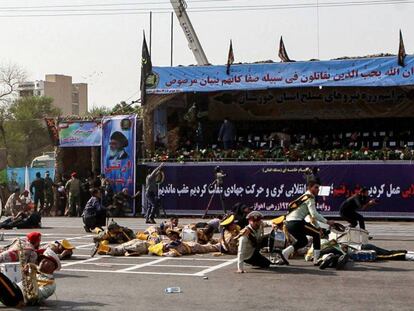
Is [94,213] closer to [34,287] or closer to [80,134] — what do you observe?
[34,287]

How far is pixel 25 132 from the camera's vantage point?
73.4 metres

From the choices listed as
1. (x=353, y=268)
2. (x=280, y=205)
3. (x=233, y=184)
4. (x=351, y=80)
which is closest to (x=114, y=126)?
(x=233, y=184)

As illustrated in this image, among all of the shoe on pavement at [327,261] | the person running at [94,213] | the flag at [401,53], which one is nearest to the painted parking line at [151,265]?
the shoe on pavement at [327,261]

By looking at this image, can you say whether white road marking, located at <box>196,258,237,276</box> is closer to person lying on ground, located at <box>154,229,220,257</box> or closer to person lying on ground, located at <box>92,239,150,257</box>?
person lying on ground, located at <box>154,229,220,257</box>

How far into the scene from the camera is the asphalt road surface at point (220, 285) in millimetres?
10055

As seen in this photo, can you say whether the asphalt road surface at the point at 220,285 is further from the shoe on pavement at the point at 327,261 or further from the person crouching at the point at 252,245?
the person crouching at the point at 252,245

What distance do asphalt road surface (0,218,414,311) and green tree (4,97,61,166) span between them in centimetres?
5786

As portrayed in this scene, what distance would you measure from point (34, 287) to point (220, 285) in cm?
312

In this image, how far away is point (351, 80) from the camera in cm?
2922

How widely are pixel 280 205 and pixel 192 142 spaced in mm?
7042

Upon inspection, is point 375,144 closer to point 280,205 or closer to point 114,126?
point 280,205

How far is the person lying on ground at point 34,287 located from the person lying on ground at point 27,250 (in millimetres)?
160

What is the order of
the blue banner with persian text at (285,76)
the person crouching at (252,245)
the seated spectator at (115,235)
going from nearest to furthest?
the person crouching at (252,245), the seated spectator at (115,235), the blue banner with persian text at (285,76)

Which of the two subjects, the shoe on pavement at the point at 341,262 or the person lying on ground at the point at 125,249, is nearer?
the shoe on pavement at the point at 341,262
